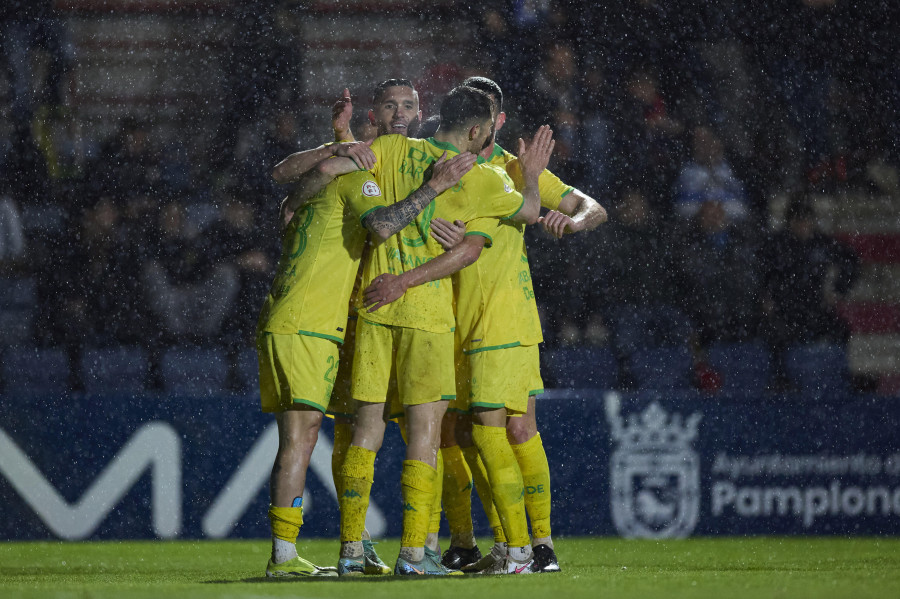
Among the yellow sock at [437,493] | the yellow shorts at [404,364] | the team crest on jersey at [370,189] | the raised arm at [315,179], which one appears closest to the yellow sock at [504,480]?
the yellow sock at [437,493]

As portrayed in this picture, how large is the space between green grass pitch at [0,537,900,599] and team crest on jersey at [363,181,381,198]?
4.17 feet

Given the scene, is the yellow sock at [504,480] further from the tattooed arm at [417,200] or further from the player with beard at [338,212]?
the tattooed arm at [417,200]

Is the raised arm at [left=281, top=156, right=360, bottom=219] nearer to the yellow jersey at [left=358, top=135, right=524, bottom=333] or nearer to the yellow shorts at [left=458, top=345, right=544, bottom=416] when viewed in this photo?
the yellow jersey at [left=358, top=135, right=524, bottom=333]

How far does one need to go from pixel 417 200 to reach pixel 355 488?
985mm

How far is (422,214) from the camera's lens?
4.51 meters

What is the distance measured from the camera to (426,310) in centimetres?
445

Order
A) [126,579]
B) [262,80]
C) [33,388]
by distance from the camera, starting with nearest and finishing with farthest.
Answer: [126,579] < [33,388] < [262,80]

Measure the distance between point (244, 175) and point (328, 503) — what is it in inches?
107

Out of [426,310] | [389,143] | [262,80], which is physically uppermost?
[262,80]

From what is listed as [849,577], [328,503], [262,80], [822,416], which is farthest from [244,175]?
[849,577]

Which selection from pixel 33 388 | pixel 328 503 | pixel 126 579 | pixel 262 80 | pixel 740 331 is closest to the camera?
pixel 126 579

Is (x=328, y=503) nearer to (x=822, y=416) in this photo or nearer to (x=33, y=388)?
(x=33, y=388)

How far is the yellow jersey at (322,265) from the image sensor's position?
4.45 metres

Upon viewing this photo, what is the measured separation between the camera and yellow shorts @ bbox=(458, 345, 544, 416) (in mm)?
4602
